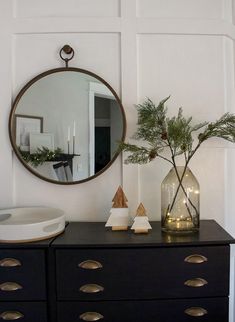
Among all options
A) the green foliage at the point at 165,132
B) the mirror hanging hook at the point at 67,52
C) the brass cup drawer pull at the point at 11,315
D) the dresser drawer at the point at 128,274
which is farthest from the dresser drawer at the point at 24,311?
the mirror hanging hook at the point at 67,52

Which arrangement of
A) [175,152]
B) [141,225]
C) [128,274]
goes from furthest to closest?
[175,152] < [141,225] < [128,274]

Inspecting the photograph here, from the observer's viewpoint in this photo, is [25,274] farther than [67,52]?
No

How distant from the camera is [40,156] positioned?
167cm

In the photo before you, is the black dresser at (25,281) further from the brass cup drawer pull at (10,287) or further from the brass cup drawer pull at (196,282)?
the brass cup drawer pull at (196,282)

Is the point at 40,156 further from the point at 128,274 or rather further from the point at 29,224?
the point at 128,274

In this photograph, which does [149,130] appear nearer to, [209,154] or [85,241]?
[209,154]

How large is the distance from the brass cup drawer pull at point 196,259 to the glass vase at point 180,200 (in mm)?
203

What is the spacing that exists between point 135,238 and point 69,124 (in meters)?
0.78

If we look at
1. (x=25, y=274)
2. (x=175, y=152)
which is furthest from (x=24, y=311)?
(x=175, y=152)

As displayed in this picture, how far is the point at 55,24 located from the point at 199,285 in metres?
1.65

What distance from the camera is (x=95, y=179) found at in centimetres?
168

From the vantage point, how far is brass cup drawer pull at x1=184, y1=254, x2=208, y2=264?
4.18ft

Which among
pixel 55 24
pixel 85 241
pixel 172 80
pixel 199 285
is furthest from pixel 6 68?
pixel 199 285

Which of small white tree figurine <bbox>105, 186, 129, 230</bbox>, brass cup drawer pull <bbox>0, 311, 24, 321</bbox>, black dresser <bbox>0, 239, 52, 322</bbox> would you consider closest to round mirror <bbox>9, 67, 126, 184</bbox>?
small white tree figurine <bbox>105, 186, 129, 230</bbox>
